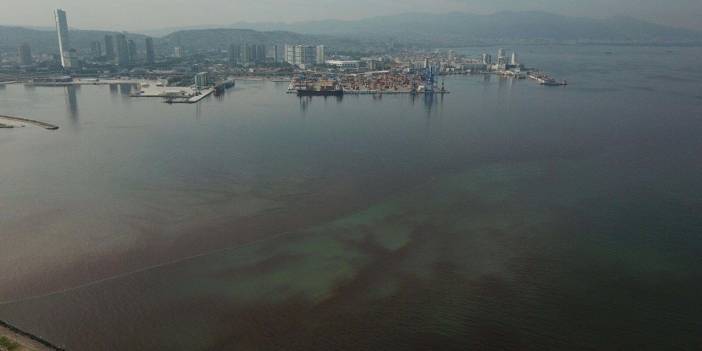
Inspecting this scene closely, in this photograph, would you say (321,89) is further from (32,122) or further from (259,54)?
(259,54)

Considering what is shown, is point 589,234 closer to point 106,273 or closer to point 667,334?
point 667,334

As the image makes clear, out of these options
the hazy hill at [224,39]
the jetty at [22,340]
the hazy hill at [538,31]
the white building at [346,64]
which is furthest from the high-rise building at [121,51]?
the hazy hill at [538,31]

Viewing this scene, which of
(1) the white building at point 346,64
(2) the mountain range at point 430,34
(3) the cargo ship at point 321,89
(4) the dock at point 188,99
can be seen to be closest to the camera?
(4) the dock at point 188,99

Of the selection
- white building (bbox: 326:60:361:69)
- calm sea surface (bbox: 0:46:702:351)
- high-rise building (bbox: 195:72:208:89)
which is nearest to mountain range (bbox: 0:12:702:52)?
white building (bbox: 326:60:361:69)

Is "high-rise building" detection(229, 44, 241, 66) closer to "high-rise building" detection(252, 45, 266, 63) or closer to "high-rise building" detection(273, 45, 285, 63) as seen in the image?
"high-rise building" detection(252, 45, 266, 63)

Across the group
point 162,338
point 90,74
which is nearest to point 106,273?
point 162,338

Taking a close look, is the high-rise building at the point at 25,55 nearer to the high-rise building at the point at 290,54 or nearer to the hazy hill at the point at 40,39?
the hazy hill at the point at 40,39
